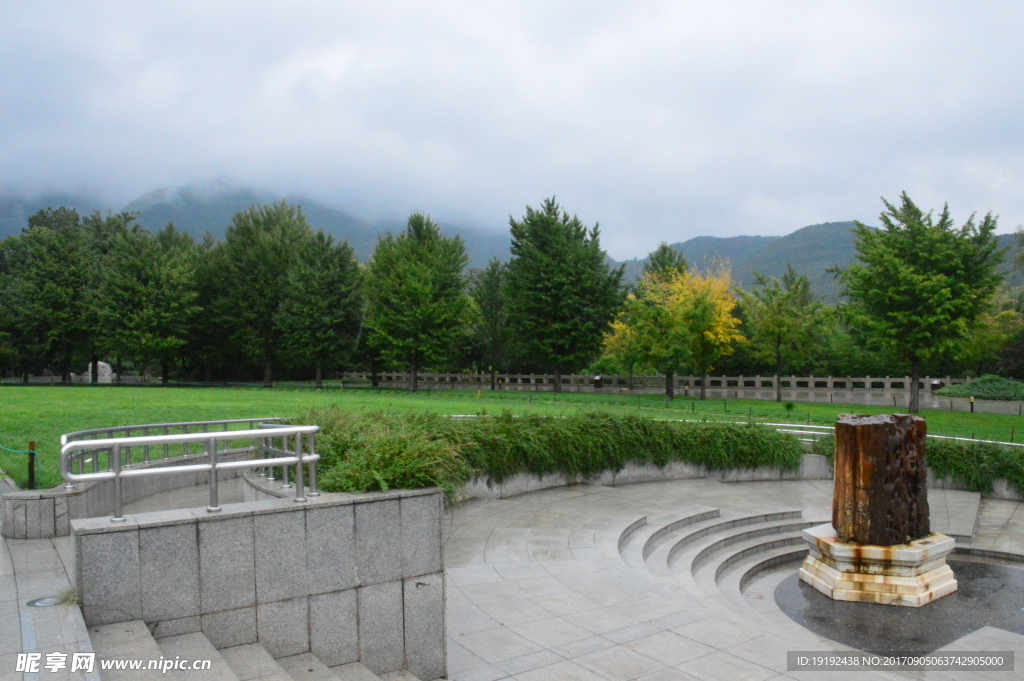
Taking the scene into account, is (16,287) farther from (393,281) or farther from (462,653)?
(462,653)

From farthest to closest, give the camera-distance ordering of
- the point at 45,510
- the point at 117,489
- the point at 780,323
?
the point at 780,323 → the point at 45,510 → the point at 117,489

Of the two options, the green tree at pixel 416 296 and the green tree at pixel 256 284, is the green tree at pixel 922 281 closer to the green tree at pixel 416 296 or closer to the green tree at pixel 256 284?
the green tree at pixel 416 296

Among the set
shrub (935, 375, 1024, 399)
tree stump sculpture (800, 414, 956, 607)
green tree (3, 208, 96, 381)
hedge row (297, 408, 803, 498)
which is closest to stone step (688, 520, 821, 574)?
tree stump sculpture (800, 414, 956, 607)

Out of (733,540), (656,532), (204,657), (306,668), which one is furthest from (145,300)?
(204,657)

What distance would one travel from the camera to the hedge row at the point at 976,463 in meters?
16.6

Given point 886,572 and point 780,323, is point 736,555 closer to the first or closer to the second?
point 886,572

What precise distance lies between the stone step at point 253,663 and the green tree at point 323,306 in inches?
1686

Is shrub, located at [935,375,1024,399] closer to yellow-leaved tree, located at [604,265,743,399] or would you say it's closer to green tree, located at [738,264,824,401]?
green tree, located at [738,264,824,401]

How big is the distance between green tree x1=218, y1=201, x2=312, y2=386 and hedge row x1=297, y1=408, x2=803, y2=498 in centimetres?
3795

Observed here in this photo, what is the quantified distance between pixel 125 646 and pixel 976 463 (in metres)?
18.4

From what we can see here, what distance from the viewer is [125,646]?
4.51 meters

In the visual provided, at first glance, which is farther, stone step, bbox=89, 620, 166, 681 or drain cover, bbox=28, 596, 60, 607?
drain cover, bbox=28, 596, 60, 607

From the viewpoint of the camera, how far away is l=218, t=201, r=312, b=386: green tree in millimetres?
50750

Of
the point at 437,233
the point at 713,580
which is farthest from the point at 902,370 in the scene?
the point at 713,580
